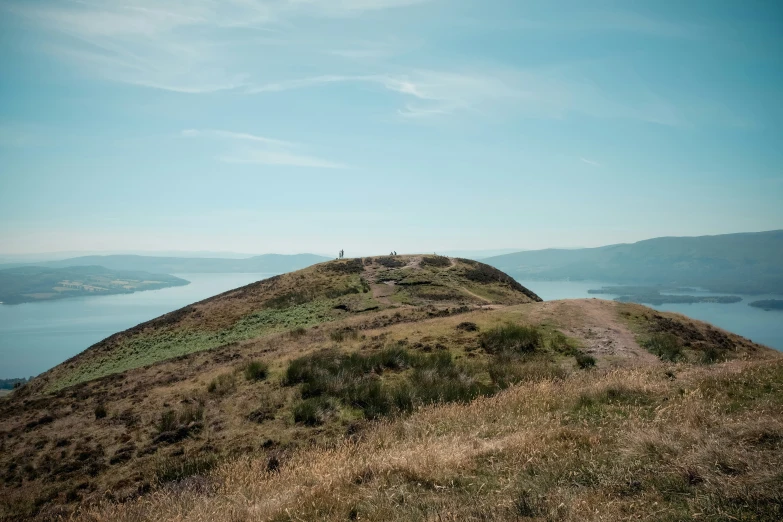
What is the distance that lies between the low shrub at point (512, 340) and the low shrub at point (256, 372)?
10.2 metres

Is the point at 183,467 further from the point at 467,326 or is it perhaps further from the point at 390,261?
the point at 390,261

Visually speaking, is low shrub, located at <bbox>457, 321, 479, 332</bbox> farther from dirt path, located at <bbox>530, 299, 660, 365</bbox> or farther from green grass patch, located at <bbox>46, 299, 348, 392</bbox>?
green grass patch, located at <bbox>46, 299, 348, 392</bbox>

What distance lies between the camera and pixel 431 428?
9.47 metres

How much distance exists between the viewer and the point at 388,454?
25.3 feet

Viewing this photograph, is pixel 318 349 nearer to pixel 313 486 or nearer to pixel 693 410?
pixel 313 486

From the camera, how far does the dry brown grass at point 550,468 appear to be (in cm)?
508

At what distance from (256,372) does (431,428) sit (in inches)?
420

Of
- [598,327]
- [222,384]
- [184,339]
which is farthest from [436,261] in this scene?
[222,384]

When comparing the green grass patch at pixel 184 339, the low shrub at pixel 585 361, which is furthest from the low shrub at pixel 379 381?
the green grass patch at pixel 184 339

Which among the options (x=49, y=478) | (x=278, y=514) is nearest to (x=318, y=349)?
(x=49, y=478)

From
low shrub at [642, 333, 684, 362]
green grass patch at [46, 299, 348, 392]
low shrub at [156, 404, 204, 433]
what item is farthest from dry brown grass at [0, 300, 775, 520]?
green grass patch at [46, 299, 348, 392]

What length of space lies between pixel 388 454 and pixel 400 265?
45.0m

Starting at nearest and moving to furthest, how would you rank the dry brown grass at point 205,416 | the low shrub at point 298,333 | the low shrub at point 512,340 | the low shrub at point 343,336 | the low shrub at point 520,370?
the dry brown grass at point 205,416 → the low shrub at point 520,370 → the low shrub at point 512,340 → the low shrub at point 343,336 → the low shrub at point 298,333

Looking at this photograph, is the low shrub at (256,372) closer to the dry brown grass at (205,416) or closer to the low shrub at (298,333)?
the dry brown grass at (205,416)
